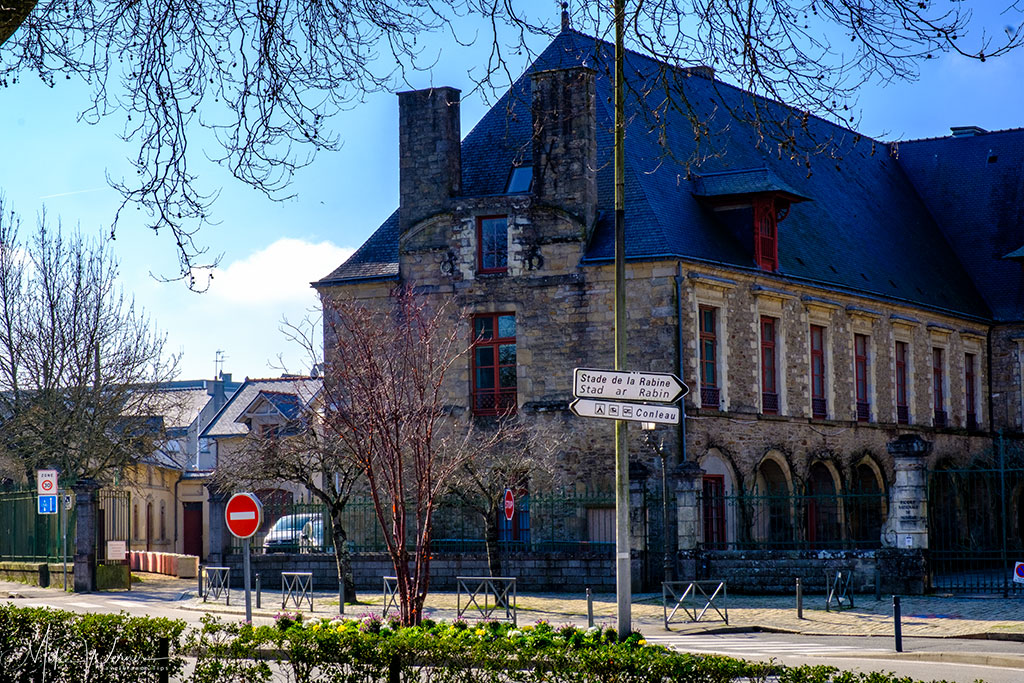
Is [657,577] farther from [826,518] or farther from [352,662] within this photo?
[352,662]

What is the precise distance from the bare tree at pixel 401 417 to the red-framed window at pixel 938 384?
15472 millimetres

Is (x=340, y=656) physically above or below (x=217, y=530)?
above

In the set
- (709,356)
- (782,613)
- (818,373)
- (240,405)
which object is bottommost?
(782,613)

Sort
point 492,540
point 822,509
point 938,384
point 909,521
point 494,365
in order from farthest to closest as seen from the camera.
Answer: point 938,384 < point 822,509 < point 494,365 < point 492,540 < point 909,521

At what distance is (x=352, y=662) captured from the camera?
33.1ft

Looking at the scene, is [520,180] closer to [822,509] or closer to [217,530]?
[217,530]

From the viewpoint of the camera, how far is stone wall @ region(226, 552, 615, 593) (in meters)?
28.7

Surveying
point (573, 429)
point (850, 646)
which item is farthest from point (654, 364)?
point (850, 646)

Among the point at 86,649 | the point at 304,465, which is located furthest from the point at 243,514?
the point at 86,649

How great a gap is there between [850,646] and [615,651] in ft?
34.7

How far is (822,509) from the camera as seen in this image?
35.3 m

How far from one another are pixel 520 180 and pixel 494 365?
4408 mm

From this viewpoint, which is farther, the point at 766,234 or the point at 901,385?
the point at 901,385

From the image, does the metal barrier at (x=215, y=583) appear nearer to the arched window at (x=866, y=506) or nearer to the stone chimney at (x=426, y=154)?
the stone chimney at (x=426, y=154)
